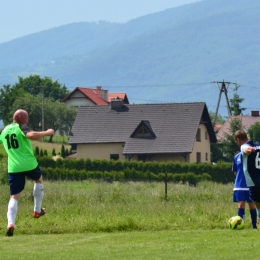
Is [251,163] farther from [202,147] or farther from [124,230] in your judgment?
[202,147]

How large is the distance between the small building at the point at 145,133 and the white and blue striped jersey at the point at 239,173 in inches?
2478

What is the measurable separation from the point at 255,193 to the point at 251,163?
1.66 feet

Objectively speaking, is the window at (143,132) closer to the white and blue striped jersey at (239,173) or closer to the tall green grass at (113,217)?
the tall green grass at (113,217)

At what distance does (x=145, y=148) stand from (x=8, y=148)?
6642cm

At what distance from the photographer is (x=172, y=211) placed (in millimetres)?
18797

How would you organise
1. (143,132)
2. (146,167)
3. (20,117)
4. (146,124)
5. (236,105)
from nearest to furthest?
(20,117) < (146,167) < (143,132) < (146,124) < (236,105)

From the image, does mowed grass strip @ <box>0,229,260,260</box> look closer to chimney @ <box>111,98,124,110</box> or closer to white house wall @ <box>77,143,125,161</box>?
white house wall @ <box>77,143,125,161</box>

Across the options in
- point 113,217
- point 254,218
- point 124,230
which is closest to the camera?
point 254,218

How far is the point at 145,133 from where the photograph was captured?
83250 millimetres

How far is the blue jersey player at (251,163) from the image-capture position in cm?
1433

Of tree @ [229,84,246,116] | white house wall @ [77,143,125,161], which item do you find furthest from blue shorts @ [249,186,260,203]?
tree @ [229,84,246,116]

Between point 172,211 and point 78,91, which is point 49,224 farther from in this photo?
point 78,91

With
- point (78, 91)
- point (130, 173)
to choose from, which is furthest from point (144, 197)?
point (78, 91)

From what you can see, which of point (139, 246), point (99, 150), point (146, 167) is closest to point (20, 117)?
point (139, 246)
